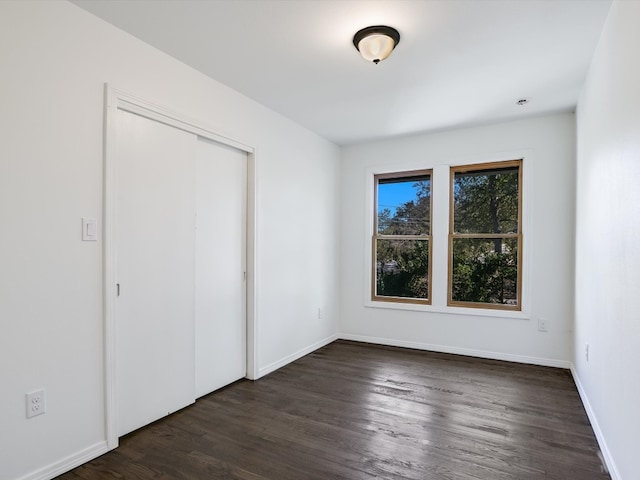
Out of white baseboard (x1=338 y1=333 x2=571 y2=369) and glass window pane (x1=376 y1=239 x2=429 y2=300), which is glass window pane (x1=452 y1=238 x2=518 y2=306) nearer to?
glass window pane (x1=376 y1=239 x2=429 y2=300)

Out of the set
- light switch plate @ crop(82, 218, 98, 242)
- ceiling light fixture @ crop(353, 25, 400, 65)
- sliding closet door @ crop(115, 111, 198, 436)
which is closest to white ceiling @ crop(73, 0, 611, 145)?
ceiling light fixture @ crop(353, 25, 400, 65)

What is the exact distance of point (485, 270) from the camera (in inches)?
174

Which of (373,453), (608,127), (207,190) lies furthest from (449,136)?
(373,453)

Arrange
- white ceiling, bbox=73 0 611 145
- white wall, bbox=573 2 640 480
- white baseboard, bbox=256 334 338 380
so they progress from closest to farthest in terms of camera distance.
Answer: white wall, bbox=573 2 640 480
white ceiling, bbox=73 0 611 145
white baseboard, bbox=256 334 338 380

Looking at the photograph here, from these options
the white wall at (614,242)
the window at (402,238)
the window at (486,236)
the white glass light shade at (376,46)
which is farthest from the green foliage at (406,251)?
the white glass light shade at (376,46)

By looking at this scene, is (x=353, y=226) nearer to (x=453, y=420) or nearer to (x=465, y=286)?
(x=465, y=286)

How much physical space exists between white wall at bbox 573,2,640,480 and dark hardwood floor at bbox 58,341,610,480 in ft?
1.12

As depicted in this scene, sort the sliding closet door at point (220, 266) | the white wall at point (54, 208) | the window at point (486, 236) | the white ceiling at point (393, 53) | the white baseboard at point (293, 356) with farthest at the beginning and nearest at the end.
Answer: the window at point (486, 236) → the white baseboard at point (293, 356) → the sliding closet door at point (220, 266) → the white ceiling at point (393, 53) → the white wall at point (54, 208)

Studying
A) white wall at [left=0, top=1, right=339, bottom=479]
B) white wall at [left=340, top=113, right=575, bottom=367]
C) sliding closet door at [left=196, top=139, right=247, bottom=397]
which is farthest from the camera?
white wall at [left=340, top=113, right=575, bottom=367]

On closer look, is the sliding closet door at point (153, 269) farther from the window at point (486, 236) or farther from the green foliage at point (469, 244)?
the window at point (486, 236)

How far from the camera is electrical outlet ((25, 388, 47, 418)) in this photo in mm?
1955

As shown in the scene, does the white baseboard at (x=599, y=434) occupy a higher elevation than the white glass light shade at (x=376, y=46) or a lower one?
lower

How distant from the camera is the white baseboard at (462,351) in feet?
13.1

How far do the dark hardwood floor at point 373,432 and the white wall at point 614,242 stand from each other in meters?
0.34
